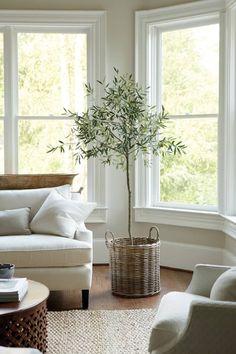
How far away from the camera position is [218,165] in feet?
17.4

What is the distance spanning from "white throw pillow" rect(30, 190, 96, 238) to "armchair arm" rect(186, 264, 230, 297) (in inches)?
62.9

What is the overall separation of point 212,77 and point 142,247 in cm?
188

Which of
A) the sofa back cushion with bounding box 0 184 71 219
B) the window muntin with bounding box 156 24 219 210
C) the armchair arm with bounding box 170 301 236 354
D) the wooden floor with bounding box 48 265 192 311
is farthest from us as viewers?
the window muntin with bounding box 156 24 219 210

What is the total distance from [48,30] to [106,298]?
2.88 m

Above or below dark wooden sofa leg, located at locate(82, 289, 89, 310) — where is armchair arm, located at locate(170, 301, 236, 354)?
above

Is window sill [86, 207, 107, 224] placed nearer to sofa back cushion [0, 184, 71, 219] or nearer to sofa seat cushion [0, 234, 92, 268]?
sofa back cushion [0, 184, 71, 219]

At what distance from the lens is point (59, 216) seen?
460 cm

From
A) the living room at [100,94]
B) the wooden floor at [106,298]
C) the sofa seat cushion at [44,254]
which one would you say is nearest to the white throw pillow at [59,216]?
the sofa seat cushion at [44,254]

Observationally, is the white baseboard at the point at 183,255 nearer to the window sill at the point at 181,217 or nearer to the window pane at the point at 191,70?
the window sill at the point at 181,217

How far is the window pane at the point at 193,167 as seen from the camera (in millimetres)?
5469

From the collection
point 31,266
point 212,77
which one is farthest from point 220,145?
point 31,266

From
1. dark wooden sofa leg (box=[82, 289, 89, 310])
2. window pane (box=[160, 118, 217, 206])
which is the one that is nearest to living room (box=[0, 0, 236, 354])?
window pane (box=[160, 118, 217, 206])

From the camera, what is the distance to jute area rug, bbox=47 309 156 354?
3484mm

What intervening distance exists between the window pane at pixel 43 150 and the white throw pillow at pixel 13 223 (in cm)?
123
